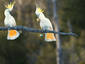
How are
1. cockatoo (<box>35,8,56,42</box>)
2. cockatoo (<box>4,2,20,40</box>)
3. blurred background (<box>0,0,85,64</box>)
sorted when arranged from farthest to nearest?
blurred background (<box>0,0,85,64</box>), cockatoo (<box>35,8,56,42</box>), cockatoo (<box>4,2,20,40</box>)

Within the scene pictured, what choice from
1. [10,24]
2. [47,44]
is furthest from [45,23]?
[47,44]

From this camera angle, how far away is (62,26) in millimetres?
12695

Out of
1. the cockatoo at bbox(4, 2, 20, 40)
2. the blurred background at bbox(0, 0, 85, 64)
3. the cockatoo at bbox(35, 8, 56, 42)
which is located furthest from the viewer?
the blurred background at bbox(0, 0, 85, 64)

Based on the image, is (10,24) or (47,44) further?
(47,44)

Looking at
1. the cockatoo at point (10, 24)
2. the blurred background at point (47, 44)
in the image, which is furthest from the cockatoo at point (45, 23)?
the blurred background at point (47, 44)

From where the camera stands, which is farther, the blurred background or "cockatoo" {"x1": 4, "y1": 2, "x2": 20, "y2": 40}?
the blurred background

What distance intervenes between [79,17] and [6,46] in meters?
3.70

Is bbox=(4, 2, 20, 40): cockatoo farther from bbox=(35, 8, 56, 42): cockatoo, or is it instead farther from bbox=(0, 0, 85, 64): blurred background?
bbox=(0, 0, 85, 64): blurred background

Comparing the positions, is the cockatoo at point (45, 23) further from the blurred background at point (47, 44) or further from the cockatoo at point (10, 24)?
the blurred background at point (47, 44)

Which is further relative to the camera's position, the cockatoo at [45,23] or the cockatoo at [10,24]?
the cockatoo at [45,23]

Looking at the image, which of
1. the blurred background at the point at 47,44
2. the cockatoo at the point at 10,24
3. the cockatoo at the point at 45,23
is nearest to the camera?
the cockatoo at the point at 10,24

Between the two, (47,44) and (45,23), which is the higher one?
(45,23)

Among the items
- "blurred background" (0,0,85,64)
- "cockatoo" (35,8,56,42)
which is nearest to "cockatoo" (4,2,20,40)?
"cockatoo" (35,8,56,42)

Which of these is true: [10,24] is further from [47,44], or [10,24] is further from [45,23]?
[47,44]
